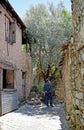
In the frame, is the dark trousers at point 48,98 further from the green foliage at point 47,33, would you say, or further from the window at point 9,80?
the green foliage at point 47,33

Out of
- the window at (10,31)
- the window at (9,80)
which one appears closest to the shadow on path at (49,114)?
the window at (9,80)

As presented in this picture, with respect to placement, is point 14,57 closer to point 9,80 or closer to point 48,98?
point 9,80

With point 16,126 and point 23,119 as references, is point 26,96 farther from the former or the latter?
point 16,126

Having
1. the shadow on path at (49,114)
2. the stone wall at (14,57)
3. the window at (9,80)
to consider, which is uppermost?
the stone wall at (14,57)

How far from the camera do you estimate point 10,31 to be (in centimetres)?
1490

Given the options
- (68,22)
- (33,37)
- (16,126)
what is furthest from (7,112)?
(68,22)

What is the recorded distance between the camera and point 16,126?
9.27 m

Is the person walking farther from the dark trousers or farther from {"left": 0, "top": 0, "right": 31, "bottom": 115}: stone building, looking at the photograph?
{"left": 0, "top": 0, "right": 31, "bottom": 115}: stone building

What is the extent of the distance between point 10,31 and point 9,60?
1.74m

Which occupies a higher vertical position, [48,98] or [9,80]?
[9,80]

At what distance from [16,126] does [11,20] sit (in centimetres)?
739

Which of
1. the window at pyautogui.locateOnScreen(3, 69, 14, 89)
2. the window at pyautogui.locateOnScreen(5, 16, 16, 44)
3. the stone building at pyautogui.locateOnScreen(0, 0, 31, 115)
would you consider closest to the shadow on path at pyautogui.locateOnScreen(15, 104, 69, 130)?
the stone building at pyautogui.locateOnScreen(0, 0, 31, 115)

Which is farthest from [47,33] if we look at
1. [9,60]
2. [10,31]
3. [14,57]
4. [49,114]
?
[49,114]

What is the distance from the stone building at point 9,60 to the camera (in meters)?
12.6
